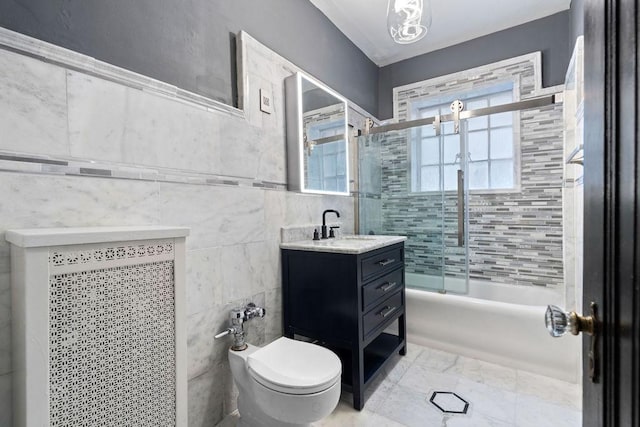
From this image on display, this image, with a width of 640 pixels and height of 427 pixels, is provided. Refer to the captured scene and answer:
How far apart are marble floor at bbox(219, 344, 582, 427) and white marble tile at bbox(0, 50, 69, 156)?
4.82 ft

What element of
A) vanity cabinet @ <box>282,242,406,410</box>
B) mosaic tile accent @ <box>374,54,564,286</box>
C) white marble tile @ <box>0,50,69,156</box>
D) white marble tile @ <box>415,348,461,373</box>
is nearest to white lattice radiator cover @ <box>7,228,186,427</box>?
white marble tile @ <box>0,50,69,156</box>

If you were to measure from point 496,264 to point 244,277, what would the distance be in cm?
241

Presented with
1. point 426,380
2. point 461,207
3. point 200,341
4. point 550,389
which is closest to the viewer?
point 200,341

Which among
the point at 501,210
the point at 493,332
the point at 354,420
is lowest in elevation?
the point at 354,420

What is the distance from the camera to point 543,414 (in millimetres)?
1579

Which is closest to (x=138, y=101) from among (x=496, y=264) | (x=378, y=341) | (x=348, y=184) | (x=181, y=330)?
(x=181, y=330)

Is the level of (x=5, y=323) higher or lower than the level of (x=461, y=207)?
lower

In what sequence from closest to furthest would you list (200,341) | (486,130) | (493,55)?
(200,341)
(493,55)
(486,130)

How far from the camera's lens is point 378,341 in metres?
2.21

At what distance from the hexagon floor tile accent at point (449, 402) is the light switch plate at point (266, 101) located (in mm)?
1946

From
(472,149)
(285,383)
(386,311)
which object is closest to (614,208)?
(285,383)

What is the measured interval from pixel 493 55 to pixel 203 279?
3082 mm

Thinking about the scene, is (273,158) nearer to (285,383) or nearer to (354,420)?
(285,383)

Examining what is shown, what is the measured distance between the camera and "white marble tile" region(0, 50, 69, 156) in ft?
3.02
